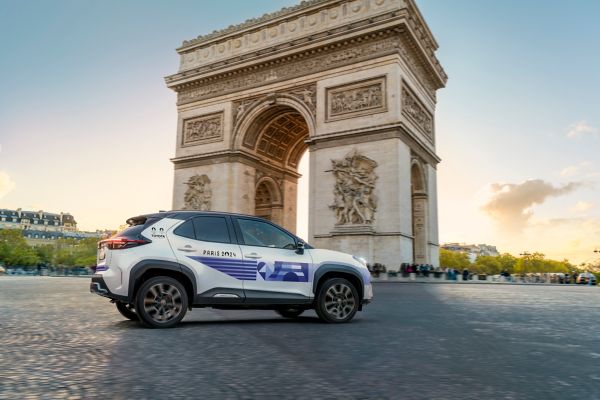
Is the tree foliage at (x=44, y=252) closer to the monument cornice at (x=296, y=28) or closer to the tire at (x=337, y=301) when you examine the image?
the monument cornice at (x=296, y=28)

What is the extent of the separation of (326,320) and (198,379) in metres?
3.78

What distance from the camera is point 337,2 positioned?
84.9ft

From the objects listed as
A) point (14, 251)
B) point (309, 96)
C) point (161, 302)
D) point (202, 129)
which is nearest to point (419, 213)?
point (309, 96)

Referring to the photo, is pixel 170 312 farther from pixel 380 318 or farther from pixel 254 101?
pixel 254 101

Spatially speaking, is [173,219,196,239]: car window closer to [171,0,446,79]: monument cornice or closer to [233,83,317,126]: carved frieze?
[171,0,446,79]: monument cornice

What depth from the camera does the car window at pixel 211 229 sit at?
6293 millimetres

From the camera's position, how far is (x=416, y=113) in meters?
27.0

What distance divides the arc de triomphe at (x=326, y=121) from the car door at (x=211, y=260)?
56.4ft

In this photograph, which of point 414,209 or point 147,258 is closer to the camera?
point 147,258

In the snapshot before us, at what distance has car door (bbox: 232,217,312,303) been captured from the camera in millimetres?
6309

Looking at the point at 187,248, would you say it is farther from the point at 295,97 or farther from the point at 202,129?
the point at 202,129

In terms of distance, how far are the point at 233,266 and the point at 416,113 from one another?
2281 centimetres

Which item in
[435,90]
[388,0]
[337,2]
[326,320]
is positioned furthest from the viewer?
[435,90]

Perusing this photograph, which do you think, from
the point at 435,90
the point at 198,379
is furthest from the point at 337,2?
the point at 198,379
